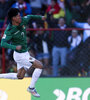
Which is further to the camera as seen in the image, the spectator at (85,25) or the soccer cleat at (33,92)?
the spectator at (85,25)

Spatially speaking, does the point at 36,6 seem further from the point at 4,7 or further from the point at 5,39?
the point at 5,39

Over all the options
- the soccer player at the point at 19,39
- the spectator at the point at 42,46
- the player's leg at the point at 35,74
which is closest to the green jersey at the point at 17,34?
the soccer player at the point at 19,39

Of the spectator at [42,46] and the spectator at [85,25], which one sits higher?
the spectator at [85,25]

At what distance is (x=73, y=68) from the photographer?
11.0 metres

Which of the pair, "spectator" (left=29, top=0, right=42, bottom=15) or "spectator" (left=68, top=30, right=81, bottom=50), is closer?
"spectator" (left=68, top=30, right=81, bottom=50)

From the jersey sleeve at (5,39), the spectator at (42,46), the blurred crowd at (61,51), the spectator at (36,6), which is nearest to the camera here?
the jersey sleeve at (5,39)

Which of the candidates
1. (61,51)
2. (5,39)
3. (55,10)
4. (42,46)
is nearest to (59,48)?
(61,51)

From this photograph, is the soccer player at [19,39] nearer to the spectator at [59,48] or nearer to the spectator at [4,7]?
the spectator at [59,48]

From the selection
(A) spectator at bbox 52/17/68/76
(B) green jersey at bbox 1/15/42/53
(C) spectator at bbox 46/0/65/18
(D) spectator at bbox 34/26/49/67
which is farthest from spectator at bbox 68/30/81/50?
(B) green jersey at bbox 1/15/42/53

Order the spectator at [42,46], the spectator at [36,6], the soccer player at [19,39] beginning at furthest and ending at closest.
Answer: the spectator at [36,6], the spectator at [42,46], the soccer player at [19,39]

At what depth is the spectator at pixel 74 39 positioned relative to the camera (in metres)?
11.1

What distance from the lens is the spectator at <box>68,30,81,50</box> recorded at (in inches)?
435

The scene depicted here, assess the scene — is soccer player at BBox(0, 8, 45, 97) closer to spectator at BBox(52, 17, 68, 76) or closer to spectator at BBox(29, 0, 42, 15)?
spectator at BBox(52, 17, 68, 76)

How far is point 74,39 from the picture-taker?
36.5 ft
